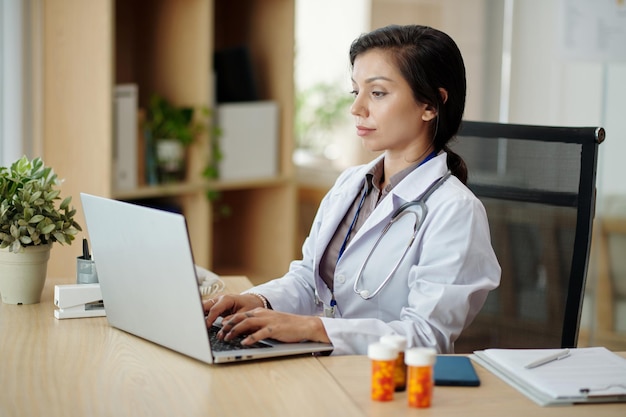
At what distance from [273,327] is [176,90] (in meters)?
1.97

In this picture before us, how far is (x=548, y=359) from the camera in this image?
4.99 ft

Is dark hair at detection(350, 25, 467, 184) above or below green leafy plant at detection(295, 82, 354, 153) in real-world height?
above

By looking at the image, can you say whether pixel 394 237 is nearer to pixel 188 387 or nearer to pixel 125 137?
pixel 188 387

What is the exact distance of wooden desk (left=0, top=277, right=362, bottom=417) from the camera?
1.32 metres

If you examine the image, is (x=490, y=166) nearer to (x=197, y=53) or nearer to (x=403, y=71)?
(x=403, y=71)

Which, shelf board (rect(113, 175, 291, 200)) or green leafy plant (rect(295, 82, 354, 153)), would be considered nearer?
shelf board (rect(113, 175, 291, 200))

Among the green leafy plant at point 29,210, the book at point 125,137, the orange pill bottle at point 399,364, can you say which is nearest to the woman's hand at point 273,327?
the orange pill bottle at point 399,364

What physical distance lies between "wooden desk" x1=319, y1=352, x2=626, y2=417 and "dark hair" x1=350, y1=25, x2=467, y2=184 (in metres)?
0.62

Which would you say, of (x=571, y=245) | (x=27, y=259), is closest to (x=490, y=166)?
(x=571, y=245)

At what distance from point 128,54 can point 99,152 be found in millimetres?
656

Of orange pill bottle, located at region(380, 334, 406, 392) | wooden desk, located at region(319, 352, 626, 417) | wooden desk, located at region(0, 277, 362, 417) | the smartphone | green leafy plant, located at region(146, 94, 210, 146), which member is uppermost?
green leafy plant, located at region(146, 94, 210, 146)

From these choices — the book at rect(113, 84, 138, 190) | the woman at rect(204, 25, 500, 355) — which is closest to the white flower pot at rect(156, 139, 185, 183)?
the book at rect(113, 84, 138, 190)

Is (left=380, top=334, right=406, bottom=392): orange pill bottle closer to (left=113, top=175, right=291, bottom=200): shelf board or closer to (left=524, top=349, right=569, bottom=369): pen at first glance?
(left=524, top=349, right=569, bottom=369): pen

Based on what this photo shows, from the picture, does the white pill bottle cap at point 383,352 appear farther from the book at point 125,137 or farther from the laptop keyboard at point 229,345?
the book at point 125,137
